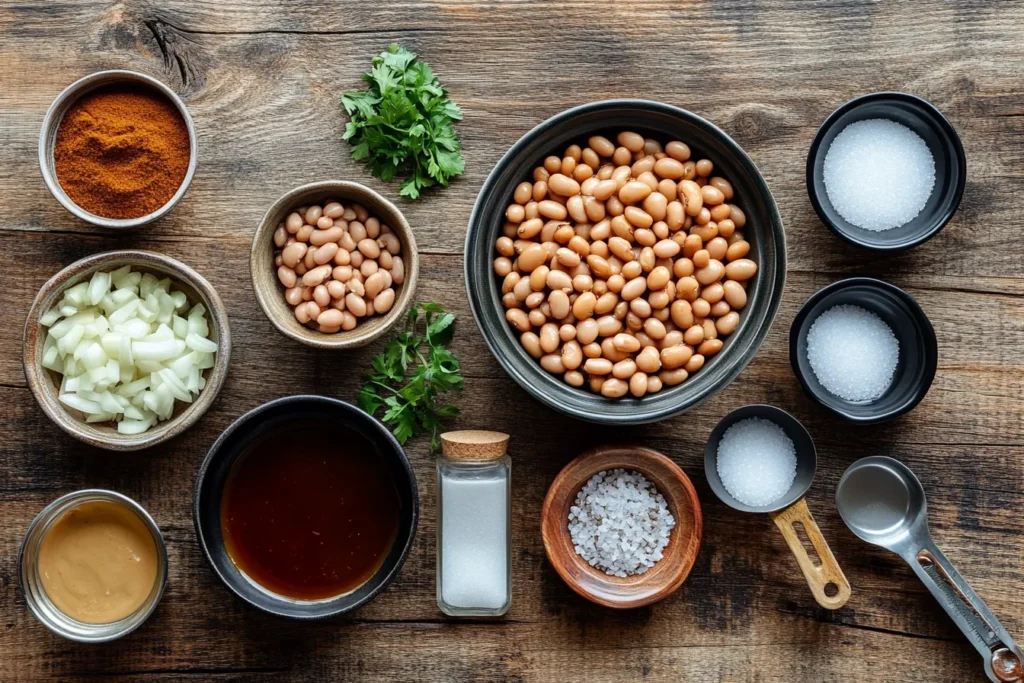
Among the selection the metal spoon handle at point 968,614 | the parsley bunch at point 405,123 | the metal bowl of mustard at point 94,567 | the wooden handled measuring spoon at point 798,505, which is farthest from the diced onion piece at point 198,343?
the metal spoon handle at point 968,614

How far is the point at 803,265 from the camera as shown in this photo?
→ 1.65 m

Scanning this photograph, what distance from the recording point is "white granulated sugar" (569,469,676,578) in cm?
159

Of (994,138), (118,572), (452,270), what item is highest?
(994,138)

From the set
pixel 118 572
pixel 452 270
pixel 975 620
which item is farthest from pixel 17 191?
pixel 975 620

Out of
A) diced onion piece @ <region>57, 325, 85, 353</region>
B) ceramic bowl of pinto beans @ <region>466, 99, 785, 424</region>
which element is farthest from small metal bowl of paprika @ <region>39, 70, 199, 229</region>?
ceramic bowl of pinto beans @ <region>466, 99, 785, 424</region>

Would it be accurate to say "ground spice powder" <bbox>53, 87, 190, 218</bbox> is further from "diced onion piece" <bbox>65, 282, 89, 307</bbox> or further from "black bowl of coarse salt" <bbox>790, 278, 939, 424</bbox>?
"black bowl of coarse salt" <bbox>790, 278, 939, 424</bbox>

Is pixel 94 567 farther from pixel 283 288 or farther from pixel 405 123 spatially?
pixel 405 123

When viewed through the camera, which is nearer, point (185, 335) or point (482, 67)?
point (185, 335)

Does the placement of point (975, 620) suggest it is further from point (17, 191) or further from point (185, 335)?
point (17, 191)

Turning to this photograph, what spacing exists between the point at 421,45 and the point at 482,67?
14cm

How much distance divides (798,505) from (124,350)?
138cm

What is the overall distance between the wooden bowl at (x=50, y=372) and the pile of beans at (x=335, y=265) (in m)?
0.15

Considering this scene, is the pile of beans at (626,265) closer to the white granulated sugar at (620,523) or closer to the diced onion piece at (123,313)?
the white granulated sugar at (620,523)

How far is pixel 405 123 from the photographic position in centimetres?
159
